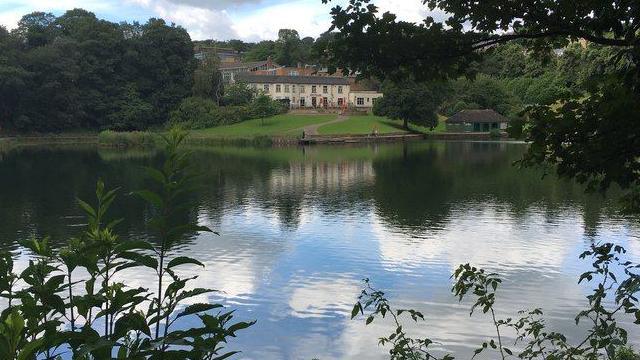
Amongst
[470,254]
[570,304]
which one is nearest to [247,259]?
[470,254]

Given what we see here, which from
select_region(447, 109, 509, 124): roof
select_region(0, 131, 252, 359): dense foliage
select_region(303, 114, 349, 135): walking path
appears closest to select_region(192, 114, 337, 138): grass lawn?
select_region(303, 114, 349, 135): walking path

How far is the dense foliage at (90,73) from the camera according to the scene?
283 ft

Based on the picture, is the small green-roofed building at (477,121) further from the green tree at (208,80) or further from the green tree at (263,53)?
the green tree at (263,53)

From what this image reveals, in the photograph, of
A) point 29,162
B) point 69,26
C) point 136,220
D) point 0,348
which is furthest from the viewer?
point 69,26

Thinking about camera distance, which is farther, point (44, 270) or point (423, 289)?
point (423, 289)

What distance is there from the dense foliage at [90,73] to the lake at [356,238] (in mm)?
45542

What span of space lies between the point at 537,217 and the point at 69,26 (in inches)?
4060

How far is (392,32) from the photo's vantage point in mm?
6633

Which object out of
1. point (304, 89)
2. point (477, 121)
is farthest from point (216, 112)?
point (477, 121)

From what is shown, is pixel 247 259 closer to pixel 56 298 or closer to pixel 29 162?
pixel 56 298

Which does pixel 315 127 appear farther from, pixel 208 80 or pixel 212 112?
pixel 208 80

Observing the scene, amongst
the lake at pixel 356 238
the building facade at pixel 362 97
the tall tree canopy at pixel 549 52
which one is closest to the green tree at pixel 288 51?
the building facade at pixel 362 97

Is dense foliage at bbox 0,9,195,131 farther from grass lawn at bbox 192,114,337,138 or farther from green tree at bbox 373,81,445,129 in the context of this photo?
green tree at bbox 373,81,445,129

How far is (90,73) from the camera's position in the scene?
93188 millimetres
